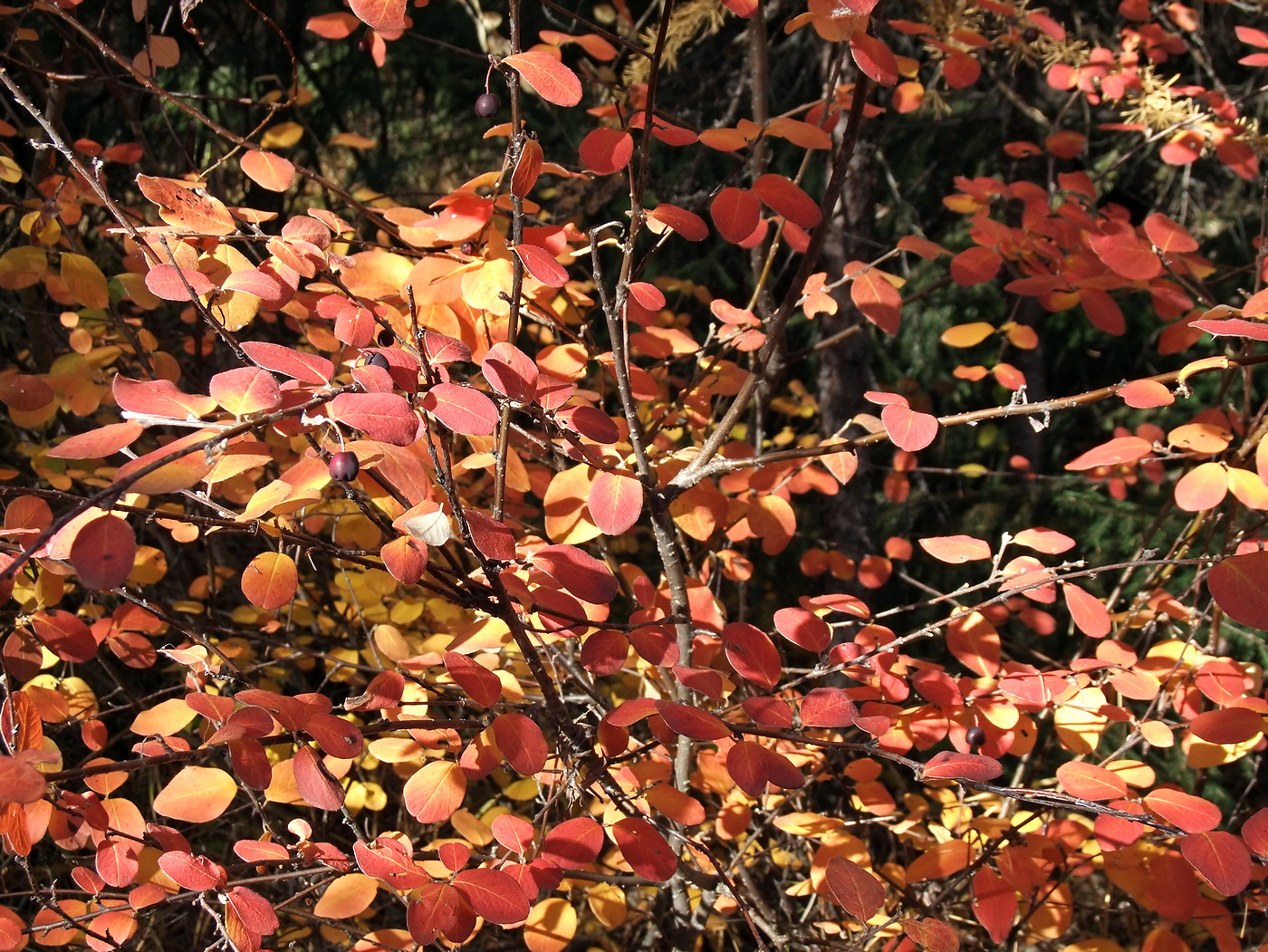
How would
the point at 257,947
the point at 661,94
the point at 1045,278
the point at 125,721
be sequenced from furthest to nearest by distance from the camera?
the point at 661,94 → the point at 125,721 → the point at 1045,278 → the point at 257,947

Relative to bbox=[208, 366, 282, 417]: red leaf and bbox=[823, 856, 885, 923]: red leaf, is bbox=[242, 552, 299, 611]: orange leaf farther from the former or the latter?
bbox=[823, 856, 885, 923]: red leaf

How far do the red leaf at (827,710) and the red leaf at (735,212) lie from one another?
0.59m

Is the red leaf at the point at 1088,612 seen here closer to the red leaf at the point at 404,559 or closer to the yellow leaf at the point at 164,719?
the red leaf at the point at 404,559

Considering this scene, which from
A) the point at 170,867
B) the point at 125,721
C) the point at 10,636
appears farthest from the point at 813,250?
the point at 125,721

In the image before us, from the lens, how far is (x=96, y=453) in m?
0.82

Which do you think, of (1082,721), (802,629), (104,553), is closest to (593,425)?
(802,629)

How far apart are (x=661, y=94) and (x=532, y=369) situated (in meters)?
2.48

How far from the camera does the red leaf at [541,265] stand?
1.16 m

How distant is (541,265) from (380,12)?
32 centimetres

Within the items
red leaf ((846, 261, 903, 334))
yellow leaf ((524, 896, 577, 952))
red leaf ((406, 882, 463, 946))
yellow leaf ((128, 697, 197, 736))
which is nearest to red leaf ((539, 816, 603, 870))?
red leaf ((406, 882, 463, 946))

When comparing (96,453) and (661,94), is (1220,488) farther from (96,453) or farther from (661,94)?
(661,94)

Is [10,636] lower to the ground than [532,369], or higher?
lower

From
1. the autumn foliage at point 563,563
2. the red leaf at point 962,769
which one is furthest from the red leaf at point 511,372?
the red leaf at point 962,769

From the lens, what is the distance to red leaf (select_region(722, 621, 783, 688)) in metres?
1.29
